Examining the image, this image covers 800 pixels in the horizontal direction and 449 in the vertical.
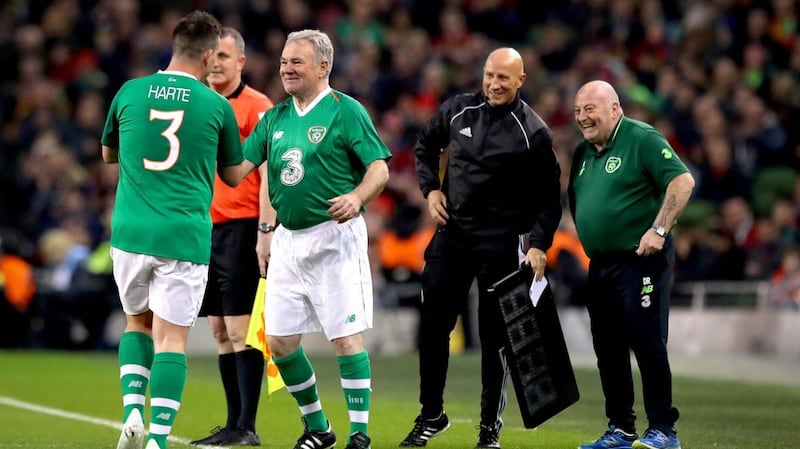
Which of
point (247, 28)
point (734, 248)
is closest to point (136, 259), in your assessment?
point (734, 248)

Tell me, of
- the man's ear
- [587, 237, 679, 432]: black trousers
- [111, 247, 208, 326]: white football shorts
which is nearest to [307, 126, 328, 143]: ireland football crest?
the man's ear

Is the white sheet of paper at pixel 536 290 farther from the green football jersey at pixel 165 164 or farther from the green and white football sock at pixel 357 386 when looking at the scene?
the green football jersey at pixel 165 164

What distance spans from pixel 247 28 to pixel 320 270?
15530 millimetres

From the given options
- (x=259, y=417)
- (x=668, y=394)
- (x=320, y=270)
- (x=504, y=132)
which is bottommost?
(x=259, y=417)

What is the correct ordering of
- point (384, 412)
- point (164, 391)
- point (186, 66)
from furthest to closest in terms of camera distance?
point (384, 412)
point (186, 66)
point (164, 391)

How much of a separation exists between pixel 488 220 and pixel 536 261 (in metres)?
0.38

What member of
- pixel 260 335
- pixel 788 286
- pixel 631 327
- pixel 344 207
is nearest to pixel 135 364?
pixel 344 207

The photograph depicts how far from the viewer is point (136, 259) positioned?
743 cm

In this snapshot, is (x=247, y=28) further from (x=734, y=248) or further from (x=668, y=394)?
(x=668, y=394)

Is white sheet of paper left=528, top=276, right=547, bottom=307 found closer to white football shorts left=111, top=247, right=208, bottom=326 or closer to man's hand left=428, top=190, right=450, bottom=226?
man's hand left=428, top=190, right=450, bottom=226

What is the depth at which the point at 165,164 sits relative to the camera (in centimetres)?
744

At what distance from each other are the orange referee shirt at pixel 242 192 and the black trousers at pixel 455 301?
3.80ft

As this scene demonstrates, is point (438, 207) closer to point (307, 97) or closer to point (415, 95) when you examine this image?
point (307, 97)

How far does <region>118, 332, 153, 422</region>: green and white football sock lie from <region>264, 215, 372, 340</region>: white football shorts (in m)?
0.70
